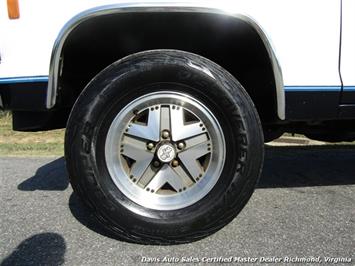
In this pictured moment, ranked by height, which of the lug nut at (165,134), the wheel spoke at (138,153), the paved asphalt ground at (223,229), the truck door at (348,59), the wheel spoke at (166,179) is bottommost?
the paved asphalt ground at (223,229)

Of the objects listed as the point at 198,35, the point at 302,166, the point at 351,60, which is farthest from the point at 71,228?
the point at 302,166

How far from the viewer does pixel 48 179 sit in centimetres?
418

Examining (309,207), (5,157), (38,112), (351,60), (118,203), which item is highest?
(351,60)

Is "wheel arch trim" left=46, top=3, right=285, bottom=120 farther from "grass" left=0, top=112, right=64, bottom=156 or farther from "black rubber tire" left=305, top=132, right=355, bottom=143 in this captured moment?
"grass" left=0, top=112, right=64, bottom=156

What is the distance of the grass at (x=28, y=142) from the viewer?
5.83 m

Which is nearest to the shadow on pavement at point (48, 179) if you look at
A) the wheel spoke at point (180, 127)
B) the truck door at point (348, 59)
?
the wheel spoke at point (180, 127)

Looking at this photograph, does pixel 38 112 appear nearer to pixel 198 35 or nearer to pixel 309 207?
pixel 198 35

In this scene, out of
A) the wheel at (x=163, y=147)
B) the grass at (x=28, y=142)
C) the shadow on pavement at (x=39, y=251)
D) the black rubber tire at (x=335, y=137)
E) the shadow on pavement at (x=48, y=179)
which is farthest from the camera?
the grass at (x=28, y=142)

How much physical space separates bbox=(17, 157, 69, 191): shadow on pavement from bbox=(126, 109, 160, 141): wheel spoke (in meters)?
1.36

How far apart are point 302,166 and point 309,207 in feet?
4.46

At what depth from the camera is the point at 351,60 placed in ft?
9.23

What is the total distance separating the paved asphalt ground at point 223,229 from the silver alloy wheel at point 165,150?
0.30 m

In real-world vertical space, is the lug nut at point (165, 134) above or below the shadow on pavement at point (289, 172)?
above

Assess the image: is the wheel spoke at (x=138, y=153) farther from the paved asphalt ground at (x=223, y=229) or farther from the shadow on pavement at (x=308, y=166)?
the shadow on pavement at (x=308, y=166)
